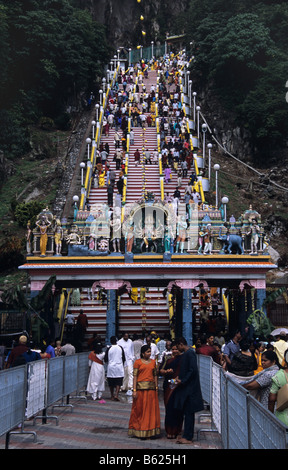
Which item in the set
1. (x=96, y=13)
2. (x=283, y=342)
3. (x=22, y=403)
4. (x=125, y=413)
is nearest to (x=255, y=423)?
(x=22, y=403)

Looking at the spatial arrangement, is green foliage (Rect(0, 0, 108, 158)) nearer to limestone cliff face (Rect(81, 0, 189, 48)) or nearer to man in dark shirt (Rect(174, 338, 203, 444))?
limestone cliff face (Rect(81, 0, 189, 48))

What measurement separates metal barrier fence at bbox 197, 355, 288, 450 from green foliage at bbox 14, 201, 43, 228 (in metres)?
27.1

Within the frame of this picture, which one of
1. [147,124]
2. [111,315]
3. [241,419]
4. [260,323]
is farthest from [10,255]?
[241,419]

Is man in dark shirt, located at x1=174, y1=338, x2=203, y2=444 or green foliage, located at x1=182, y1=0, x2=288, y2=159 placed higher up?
green foliage, located at x1=182, y1=0, x2=288, y2=159

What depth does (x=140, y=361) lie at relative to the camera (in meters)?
11.0

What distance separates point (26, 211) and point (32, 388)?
27.8 metres

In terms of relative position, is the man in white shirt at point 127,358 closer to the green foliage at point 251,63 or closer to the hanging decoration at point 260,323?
the hanging decoration at point 260,323

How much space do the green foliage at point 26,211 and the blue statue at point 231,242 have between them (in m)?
17.4

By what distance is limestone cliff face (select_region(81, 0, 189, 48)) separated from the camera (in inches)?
2712

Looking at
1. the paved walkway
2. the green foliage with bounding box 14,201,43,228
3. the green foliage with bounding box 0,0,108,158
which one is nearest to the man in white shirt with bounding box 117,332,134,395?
the paved walkway

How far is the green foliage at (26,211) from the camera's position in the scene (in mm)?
37375

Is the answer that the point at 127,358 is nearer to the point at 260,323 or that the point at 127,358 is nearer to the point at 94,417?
the point at 94,417

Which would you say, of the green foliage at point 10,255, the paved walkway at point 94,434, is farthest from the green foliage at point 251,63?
the paved walkway at point 94,434
